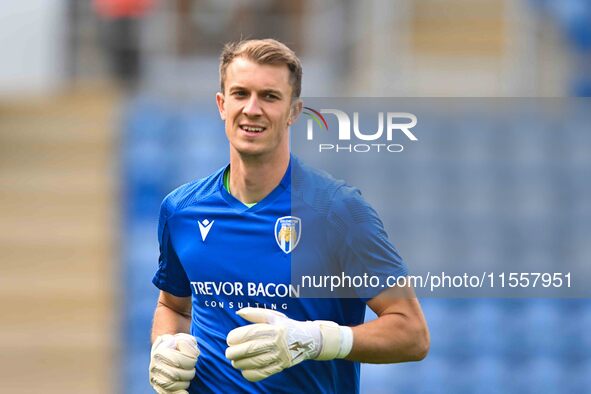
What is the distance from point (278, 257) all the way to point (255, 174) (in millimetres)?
269

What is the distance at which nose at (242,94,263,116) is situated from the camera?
141 inches

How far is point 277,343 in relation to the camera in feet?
11.4

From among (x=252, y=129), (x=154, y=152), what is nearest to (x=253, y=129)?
(x=252, y=129)

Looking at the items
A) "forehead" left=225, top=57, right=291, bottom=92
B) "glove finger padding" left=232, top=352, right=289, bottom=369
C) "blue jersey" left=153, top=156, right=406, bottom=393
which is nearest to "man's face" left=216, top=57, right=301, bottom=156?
"forehead" left=225, top=57, right=291, bottom=92

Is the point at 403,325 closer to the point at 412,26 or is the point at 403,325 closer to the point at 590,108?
the point at 590,108

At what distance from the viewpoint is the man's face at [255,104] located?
360 cm

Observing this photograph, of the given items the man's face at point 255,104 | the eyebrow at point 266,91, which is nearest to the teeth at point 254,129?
the man's face at point 255,104

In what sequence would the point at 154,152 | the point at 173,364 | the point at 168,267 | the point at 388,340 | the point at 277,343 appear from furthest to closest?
the point at 154,152 < the point at 168,267 < the point at 173,364 < the point at 388,340 < the point at 277,343

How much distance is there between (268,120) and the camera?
11.9 feet

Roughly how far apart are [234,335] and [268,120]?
2.11ft

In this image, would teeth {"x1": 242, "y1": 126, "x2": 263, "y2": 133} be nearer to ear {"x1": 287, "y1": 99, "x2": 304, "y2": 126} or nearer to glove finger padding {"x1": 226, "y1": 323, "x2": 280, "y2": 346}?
ear {"x1": 287, "y1": 99, "x2": 304, "y2": 126}

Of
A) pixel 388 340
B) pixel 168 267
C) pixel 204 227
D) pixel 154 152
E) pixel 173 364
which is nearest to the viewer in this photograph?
pixel 388 340

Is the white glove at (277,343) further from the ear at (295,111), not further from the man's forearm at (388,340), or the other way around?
the ear at (295,111)

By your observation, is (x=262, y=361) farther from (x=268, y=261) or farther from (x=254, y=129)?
(x=254, y=129)
